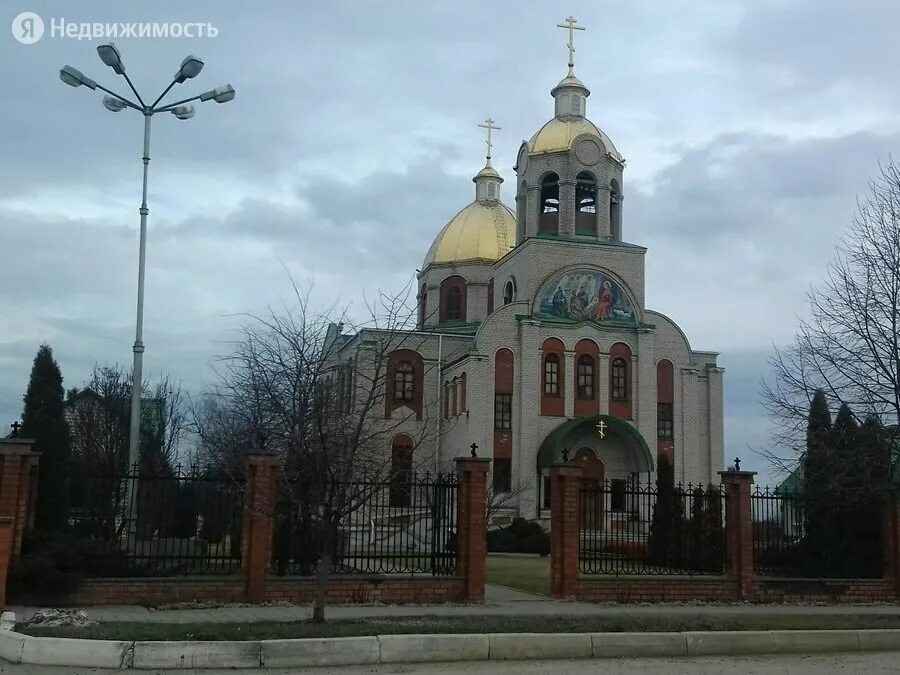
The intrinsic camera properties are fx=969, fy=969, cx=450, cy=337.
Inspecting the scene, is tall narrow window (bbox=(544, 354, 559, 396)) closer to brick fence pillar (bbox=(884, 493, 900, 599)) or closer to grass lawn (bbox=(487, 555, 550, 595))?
grass lawn (bbox=(487, 555, 550, 595))

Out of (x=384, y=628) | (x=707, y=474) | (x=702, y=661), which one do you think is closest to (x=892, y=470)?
(x=702, y=661)

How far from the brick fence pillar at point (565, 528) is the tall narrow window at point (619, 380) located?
2372cm

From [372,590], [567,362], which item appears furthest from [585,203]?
[372,590]

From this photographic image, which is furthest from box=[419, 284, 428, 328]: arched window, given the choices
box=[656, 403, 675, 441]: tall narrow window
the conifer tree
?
the conifer tree

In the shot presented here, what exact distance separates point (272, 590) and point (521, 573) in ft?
28.4

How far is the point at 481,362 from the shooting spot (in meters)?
37.6

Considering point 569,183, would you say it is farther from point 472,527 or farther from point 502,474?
point 472,527

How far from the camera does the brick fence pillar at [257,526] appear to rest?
14.2 m

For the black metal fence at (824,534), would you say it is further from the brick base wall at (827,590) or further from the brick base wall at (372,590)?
the brick base wall at (372,590)

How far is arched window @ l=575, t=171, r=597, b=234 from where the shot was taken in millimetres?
39969

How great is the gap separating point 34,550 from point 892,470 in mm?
14591

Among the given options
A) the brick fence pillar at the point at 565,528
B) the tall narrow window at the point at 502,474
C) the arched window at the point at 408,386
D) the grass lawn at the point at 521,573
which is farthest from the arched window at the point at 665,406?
the brick fence pillar at the point at 565,528

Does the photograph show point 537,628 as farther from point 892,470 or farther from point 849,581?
point 892,470

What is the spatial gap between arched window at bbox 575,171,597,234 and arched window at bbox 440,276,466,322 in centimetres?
887
